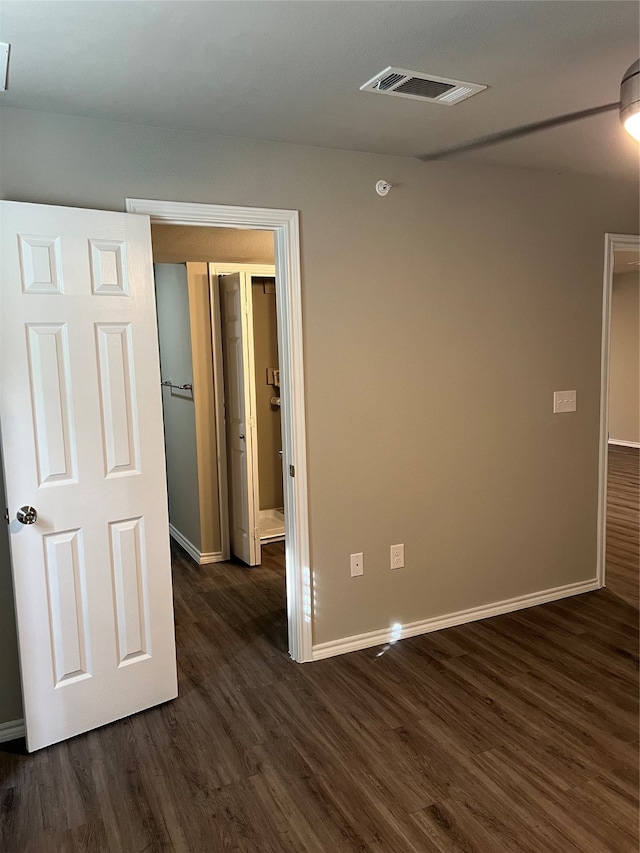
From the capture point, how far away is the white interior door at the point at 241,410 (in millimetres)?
4363

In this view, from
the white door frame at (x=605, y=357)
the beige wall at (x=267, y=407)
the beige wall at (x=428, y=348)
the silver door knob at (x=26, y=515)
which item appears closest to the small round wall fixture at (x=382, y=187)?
the beige wall at (x=428, y=348)

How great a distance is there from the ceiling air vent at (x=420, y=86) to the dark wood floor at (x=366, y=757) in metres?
Answer: 2.42

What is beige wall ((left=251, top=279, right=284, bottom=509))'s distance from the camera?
5520 millimetres

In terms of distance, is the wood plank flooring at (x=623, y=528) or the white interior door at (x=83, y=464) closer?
the white interior door at (x=83, y=464)

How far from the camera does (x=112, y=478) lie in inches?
103

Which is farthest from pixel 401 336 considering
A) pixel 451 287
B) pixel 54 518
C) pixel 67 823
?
pixel 67 823

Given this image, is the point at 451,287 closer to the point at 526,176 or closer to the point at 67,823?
the point at 526,176

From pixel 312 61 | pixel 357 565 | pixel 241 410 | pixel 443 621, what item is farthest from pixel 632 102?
pixel 241 410

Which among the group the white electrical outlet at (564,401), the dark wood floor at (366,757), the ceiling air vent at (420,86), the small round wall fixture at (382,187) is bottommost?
the dark wood floor at (366,757)

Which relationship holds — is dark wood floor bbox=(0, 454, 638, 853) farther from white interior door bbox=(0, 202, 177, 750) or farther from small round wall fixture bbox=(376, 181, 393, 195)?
small round wall fixture bbox=(376, 181, 393, 195)

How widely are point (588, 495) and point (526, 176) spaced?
6.24ft

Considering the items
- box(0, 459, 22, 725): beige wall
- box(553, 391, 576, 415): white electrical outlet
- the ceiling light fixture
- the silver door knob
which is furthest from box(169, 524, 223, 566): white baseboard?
the ceiling light fixture

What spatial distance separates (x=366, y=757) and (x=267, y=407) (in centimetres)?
357

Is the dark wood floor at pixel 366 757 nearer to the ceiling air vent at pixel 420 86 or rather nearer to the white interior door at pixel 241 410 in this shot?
the white interior door at pixel 241 410
